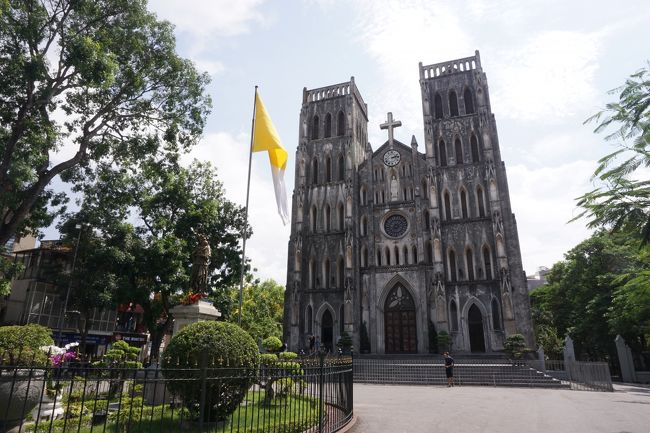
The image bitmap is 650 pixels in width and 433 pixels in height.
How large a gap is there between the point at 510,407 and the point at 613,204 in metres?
7.05

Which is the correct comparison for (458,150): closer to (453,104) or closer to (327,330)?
(453,104)

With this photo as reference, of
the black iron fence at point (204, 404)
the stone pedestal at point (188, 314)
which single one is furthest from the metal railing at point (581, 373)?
the stone pedestal at point (188, 314)

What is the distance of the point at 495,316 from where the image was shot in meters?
27.0

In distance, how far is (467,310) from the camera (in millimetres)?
27719

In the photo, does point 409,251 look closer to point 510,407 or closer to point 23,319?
point 510,407

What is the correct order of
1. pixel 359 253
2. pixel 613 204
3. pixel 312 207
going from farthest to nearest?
pixel 312 207 < pixel 359 253 < pixel 613 204

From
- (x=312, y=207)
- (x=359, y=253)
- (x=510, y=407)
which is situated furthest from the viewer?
(x=312, y=207)

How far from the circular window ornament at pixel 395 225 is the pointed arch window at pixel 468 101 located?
1023 cm

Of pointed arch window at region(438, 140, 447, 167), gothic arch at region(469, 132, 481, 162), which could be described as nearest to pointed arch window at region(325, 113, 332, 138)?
pointed arch window at region(438, 140, 447, 167)

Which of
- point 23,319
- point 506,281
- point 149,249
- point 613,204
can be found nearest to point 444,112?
point 506,281

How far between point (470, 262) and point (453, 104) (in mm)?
13407

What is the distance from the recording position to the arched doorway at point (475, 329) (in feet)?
88.7

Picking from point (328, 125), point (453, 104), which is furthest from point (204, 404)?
point (328, 125)

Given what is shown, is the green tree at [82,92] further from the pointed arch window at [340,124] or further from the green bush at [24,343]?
the pointed arch window at [340,124]
